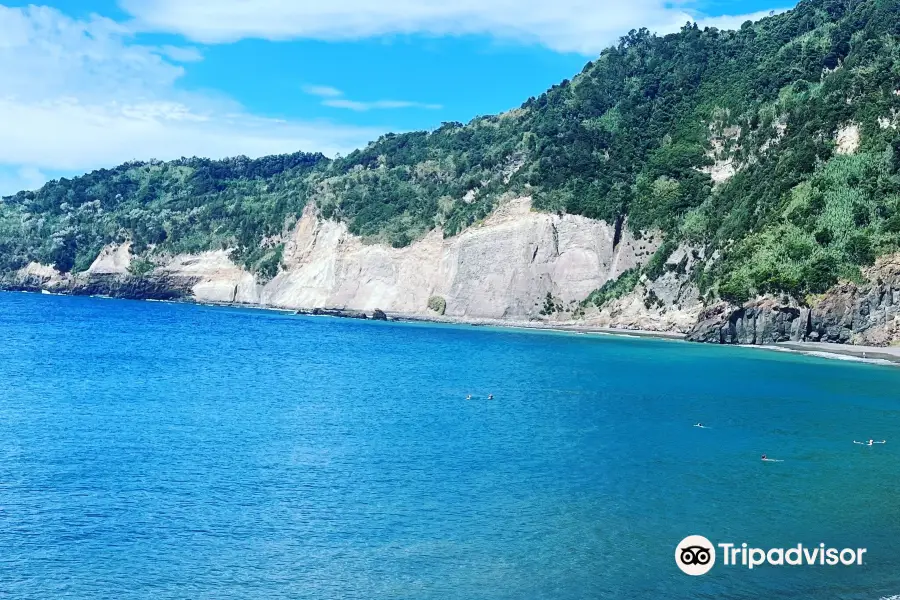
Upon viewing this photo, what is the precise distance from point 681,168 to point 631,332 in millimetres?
27051

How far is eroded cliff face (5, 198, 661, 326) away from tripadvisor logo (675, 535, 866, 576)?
287 feet

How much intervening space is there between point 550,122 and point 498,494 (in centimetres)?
11679

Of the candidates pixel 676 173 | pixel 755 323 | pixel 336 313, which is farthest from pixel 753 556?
pixel 336 313

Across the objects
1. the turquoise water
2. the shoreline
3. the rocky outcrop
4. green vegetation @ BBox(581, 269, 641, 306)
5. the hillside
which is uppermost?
the hillside

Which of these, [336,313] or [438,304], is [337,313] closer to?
[336,313]

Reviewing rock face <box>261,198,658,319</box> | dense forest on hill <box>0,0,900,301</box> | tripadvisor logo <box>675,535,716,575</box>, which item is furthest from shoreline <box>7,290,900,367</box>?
tripadvisor logo <box>675,535,716,575</box>

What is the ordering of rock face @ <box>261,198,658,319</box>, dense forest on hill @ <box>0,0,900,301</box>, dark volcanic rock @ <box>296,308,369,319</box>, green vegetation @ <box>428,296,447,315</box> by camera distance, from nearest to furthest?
dense forest on hill @ <box>0,0,900,301</box>
rock face @ <box>261,198,658,319</box>
green vegetation @ <box>428,296,447,315</box>
dark volcanic rock @ <box>296,308,369,319</box>

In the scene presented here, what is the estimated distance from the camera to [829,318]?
256ft

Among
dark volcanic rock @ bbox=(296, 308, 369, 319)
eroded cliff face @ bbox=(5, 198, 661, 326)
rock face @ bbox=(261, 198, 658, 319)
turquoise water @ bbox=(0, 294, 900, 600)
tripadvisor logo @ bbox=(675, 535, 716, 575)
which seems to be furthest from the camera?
dark volcanic rock @ bbox=(296, 308, 369, 319)

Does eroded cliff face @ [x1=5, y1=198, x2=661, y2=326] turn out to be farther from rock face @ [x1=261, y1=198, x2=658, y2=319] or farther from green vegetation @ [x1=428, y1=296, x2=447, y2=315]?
green vegetation @ [x1=428, y1=296, x2=447, y2=315]

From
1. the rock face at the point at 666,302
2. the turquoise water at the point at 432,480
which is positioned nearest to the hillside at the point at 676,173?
the rock face at the point at 666,302

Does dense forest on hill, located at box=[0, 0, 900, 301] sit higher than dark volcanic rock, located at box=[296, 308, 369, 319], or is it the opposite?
dense forest on hill, located at box=[0, 0, 900, 301]

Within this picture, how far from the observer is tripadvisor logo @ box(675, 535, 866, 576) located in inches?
860

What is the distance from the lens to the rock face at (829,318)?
7431cm
